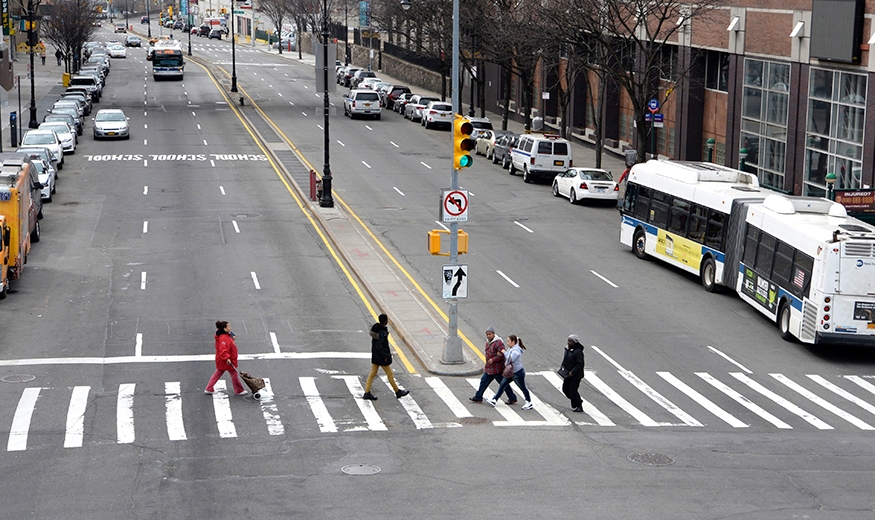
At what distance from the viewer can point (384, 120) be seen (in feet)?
249

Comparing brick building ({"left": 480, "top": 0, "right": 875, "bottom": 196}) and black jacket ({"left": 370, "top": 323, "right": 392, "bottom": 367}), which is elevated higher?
brick building ({"left": 480, "top": 0, "right": 875, "bottom": 196})

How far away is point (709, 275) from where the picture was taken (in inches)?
1230

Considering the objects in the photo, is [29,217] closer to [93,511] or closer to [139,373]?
[139,373]

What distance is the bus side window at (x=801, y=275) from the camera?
25094 mm

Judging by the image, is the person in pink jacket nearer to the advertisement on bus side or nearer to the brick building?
the advertisement on bus side

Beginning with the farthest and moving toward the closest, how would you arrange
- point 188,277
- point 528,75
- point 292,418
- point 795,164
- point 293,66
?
point 293,66, point 528,75, point 795,164, point 188,277, point 292,418

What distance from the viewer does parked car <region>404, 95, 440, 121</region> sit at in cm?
7391

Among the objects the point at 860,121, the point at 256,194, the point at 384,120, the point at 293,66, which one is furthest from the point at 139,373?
the point at 293,66

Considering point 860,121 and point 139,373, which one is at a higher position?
point 860,121

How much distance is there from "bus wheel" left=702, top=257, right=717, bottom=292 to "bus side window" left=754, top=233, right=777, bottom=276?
8.38ft

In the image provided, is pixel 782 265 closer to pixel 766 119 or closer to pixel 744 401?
pixel 744 401

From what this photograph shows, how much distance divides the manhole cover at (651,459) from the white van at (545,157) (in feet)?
108

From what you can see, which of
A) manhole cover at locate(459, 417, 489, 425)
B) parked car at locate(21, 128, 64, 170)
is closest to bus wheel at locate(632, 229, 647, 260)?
manhole cover at locate(459, 417, 489, 425)

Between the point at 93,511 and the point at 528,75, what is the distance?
51.3m
